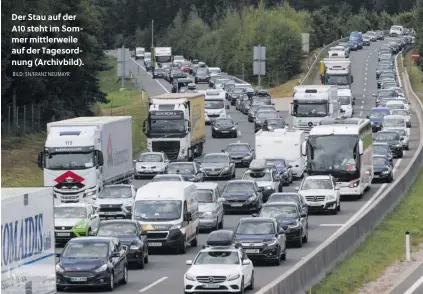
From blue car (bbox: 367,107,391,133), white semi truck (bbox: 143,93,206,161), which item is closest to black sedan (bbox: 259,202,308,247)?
white semi truck (bbox: 143,93,206,161)

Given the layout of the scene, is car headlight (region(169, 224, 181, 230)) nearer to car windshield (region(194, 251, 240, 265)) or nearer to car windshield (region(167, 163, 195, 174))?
car windshield (region(194, 251, 240, 265))

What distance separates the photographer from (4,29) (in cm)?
7731

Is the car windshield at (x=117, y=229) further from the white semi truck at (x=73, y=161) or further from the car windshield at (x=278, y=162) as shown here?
the car windshield at (x=278, y=162)

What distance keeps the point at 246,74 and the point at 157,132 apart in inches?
3431

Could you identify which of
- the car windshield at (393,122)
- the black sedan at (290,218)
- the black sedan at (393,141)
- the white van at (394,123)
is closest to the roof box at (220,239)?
the black sedan at (290,218)

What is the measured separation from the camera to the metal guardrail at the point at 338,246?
29405 mm

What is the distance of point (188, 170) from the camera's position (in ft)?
199

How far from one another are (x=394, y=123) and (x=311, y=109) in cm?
832

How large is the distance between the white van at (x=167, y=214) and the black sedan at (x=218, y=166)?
71.2 feet

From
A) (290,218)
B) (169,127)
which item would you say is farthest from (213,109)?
(290,218)

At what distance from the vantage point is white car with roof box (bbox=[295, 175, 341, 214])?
52.4m

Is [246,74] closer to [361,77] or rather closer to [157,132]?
[361,77]

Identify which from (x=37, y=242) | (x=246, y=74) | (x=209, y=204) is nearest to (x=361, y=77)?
(x=246, y=74)

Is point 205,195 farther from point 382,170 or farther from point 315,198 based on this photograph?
point 382,170
